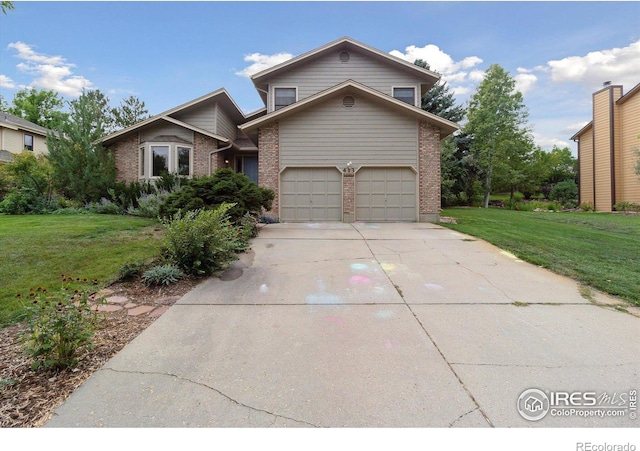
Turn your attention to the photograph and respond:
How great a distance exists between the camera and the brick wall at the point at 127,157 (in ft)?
49.9

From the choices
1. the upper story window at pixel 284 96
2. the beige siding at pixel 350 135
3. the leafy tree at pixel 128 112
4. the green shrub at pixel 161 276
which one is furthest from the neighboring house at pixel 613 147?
the leafy tree at pixel 128 112

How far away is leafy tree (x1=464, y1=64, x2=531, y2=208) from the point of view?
26.7 metres

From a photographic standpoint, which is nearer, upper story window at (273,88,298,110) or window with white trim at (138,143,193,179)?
window with white trim at (138,143,193,179)

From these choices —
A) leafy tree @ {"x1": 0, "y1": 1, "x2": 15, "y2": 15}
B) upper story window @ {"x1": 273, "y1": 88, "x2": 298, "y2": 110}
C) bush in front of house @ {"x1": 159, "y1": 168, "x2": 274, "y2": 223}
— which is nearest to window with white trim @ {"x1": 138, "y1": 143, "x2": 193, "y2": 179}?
upper story window @ {"x1": 273, "y1": 88, "x2": 298, "y2": 110}

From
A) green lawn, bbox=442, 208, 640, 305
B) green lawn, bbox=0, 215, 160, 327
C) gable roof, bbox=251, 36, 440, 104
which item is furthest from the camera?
gable roof, bbox=251, 36, 440, 104

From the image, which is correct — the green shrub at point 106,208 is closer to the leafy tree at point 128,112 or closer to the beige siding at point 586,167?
the leafy tree at point 128,112

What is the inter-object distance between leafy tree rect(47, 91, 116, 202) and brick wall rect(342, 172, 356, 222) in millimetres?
10439

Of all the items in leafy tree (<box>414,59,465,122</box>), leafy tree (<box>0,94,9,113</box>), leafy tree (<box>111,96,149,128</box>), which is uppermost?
leafy tree (<box>0,94,9,113</box>)

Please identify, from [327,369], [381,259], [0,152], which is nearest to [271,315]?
[327,369]

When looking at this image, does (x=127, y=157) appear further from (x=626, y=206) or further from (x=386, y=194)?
(x=626, y=206)

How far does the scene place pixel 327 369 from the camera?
2.72 meters

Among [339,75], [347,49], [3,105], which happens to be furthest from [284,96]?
[3,105]

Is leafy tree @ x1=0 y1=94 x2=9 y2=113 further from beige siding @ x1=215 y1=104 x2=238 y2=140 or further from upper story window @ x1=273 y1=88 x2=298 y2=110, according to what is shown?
upper story window @ x1=273 y1=88 x2=298 y2=110

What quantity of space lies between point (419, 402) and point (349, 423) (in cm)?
56
